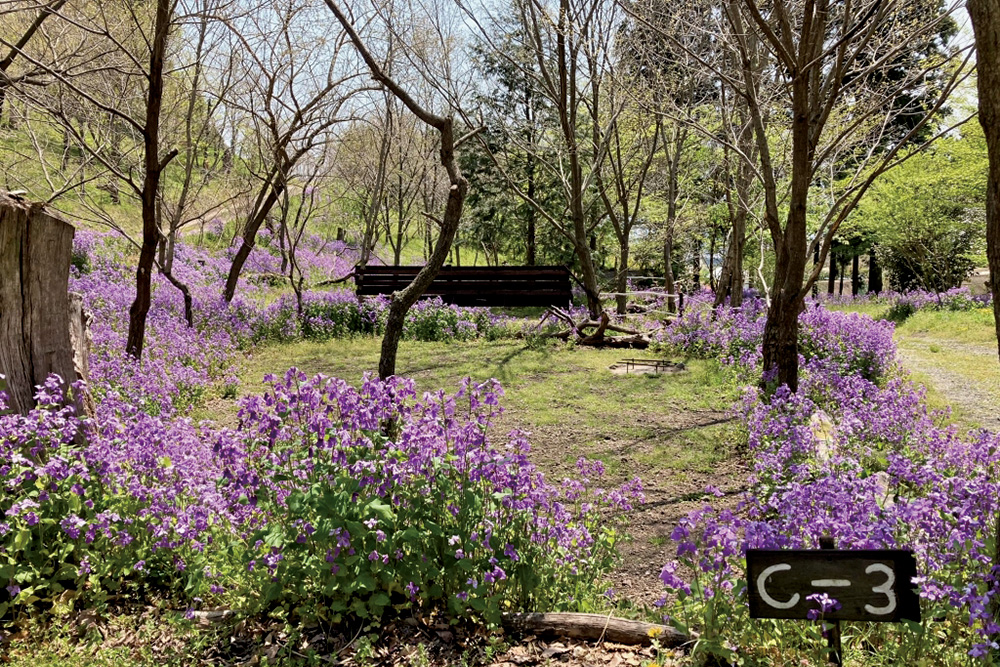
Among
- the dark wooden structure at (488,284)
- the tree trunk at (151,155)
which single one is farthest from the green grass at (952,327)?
the tree trunk at (151,155)

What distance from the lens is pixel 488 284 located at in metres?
18.1

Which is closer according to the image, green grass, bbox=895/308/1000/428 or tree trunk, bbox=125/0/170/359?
tree trunk, bbox=125/0/170/359

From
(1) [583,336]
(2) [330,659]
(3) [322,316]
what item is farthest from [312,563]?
(3) [322,316]

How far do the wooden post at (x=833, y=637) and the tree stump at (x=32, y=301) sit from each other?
14.9 feet

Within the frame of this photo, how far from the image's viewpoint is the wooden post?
228 cm

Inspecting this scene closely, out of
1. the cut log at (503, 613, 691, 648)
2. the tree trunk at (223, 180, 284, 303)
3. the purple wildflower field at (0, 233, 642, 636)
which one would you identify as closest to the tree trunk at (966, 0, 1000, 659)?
the cut log at (503, 613, 691, 648)

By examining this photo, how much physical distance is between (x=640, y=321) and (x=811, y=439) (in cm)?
975

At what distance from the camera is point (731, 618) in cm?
255

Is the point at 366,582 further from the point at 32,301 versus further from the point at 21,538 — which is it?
the point at 32,301

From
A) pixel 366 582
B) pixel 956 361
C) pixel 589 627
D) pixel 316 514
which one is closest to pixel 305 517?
pixel 316 514

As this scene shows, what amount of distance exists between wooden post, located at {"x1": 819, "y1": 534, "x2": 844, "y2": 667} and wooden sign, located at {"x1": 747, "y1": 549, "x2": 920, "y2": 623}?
90 millimetres

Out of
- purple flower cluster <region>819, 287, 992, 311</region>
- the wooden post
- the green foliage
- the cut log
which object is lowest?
the cut log

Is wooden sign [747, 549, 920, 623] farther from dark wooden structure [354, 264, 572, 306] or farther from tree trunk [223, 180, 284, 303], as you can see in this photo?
dark wooden structure [354, 264, 572, 306]

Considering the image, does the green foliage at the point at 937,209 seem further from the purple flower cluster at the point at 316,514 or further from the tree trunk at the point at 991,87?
the purple flower cluster at the point at 316,514
